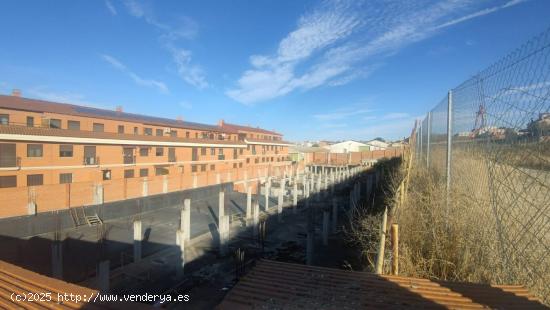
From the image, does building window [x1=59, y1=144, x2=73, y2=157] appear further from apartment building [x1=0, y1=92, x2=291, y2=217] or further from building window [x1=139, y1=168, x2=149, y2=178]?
building window [x1=139, y1=168, x2=149, y2=178]

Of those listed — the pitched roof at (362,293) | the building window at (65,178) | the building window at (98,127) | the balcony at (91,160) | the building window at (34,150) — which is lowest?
the building window at (65,178)

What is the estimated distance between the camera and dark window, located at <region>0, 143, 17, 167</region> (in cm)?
1460

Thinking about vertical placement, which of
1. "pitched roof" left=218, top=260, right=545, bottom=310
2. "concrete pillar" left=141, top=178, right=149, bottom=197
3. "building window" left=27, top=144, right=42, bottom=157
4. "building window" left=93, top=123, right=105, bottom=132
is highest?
"building window" left=93, top=123, right=105, bottom=132

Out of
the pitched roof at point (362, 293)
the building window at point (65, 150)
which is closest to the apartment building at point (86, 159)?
the building window at point (65, 150)

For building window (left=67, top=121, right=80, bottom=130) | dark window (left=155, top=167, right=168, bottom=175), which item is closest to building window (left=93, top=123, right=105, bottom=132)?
building window (left=67, top=121, right=80, bottom=130)

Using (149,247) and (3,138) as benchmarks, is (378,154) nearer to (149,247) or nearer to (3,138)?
(149,247)

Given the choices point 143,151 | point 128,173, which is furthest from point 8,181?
point 143,151

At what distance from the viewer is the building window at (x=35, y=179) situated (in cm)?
1575

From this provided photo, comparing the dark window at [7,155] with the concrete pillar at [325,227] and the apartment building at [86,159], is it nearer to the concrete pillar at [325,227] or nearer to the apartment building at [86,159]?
the apartment building at [86,159]

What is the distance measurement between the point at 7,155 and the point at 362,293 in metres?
18.9

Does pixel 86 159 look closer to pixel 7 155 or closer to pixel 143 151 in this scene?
pixel 7 155

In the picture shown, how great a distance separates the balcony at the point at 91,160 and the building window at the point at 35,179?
7.57 ft

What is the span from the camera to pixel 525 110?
1.99 meters

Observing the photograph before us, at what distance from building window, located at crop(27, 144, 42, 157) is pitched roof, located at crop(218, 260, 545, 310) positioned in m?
18.2
